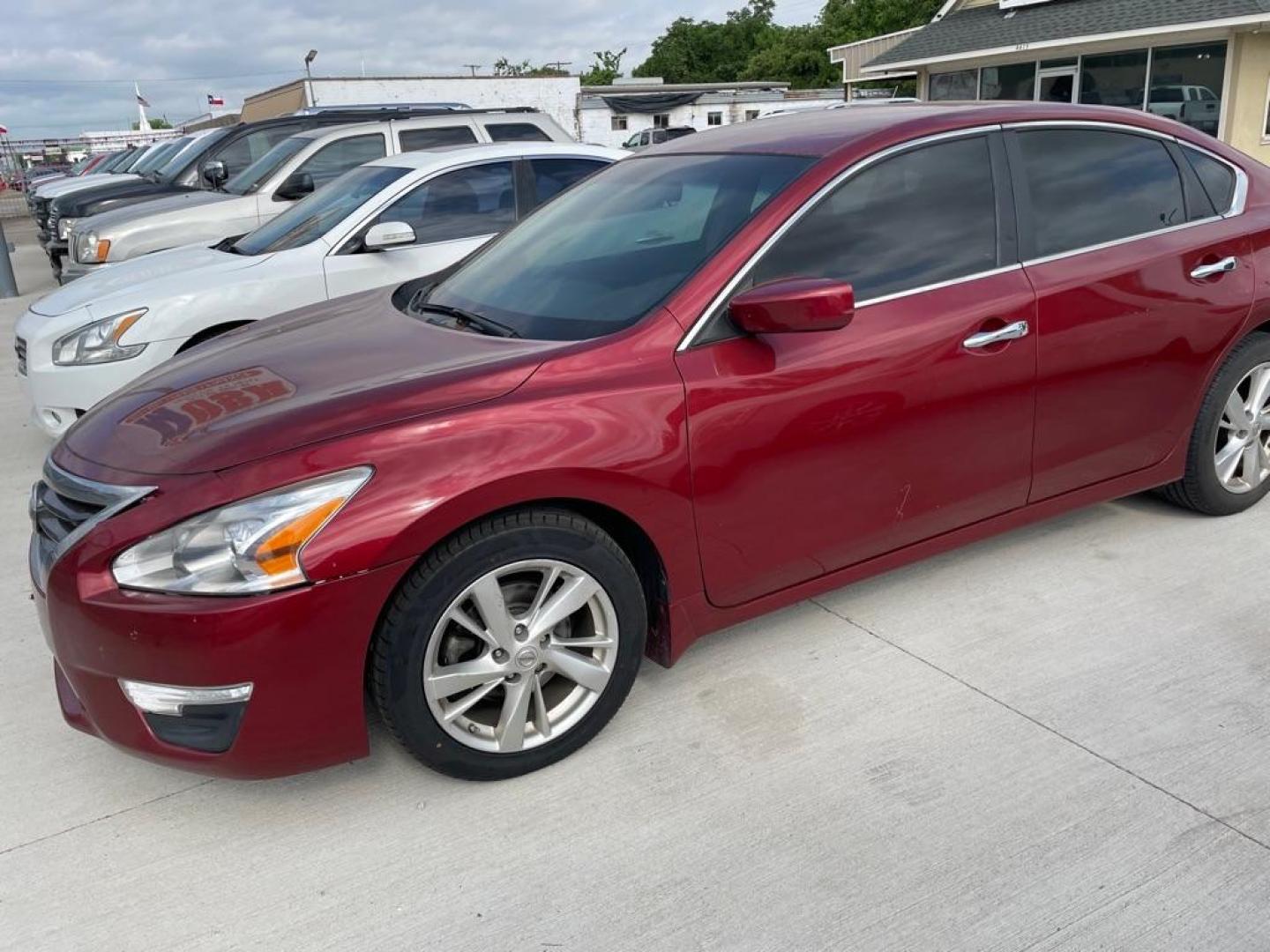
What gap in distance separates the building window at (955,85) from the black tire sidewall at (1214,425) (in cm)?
2179

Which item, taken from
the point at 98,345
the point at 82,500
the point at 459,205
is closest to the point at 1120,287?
the point at 82,500

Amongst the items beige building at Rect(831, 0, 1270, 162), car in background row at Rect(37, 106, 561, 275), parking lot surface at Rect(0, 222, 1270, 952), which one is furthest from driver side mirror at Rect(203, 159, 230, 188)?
beige building at Rect(831, 0, 1270, 162)

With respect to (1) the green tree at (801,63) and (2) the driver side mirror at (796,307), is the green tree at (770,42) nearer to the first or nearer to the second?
(1) the green tree at (801,63)

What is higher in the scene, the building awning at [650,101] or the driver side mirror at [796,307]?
the building awning at [650,101]

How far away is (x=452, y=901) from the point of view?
246 cm

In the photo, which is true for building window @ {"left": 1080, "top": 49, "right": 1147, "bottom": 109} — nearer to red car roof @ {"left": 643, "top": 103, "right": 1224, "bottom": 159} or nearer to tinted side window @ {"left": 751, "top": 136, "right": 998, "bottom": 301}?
red car roof @ {"left": 643, "top": 103, "right": 1224, "bottom": 159}

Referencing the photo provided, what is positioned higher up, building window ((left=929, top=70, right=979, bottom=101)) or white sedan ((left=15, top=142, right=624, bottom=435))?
building window ((left=929, top=70, right=979, bottom=101))

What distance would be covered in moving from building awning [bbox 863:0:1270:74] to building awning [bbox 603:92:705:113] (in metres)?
19.4

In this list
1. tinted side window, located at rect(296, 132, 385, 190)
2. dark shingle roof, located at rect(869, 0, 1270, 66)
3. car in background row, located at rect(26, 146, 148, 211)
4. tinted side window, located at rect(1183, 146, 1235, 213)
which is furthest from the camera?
dark shingle roof, located at rect(869, 0, 1270, 66)

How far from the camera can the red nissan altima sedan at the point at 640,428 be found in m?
2.50

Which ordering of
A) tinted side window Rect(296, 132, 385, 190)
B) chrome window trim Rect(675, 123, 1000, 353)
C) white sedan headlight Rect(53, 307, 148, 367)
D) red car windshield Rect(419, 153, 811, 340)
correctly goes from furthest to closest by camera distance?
tinted side window Rect(296, 132, 385, 190) → white sedan headlight Rect(53, 307, 148, 367) → red car windshield Rect(419, 153, 811, 340) → chrome window trim Rect(675, 123, 1000, 353)

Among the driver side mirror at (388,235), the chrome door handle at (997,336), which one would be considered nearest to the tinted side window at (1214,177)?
the chrome door handle at (997,336)

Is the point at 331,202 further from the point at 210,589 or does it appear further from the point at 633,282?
the point at 210,589

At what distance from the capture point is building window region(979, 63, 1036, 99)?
74.7 feet
